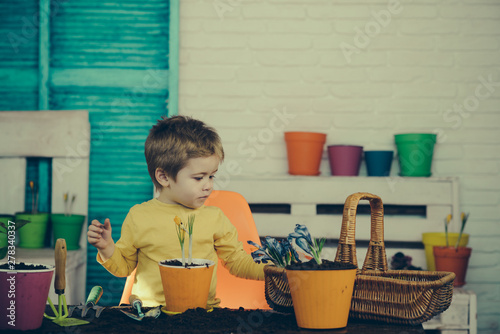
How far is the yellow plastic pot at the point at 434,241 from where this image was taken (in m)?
2.32

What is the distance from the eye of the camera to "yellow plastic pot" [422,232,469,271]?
7.61 feet

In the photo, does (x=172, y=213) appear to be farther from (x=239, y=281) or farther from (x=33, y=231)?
(x=33, y=231)

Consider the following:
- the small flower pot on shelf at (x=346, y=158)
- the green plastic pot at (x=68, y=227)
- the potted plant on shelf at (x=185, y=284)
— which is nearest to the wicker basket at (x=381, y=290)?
the potted plant on shelf at (x=185, y=284)

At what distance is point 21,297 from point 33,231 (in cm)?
166

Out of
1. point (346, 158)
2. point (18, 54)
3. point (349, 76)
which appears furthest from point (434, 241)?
point (18, 54)

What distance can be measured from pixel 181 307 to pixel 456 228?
6.12ft

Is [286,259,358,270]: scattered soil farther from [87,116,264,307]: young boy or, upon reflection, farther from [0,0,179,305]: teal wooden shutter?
[0,0,179,305]: teal wooden shutter

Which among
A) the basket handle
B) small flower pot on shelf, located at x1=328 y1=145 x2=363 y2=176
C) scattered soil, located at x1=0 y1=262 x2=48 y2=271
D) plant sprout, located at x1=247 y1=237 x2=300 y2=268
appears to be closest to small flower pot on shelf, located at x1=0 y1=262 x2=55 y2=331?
scattered soil, located at x1=0 y1=262 x2=48 y2=271

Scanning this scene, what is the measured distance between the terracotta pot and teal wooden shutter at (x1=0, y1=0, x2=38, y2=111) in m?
2.13

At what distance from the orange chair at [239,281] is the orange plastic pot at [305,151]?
78 cm

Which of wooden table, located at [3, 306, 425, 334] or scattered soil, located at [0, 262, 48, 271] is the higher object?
scattered soil, located at [0, 262, 48, 271]

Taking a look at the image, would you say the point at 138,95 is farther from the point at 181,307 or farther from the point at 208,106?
the point at 181,307

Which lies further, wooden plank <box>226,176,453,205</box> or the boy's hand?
wooden plank <box>226,176,453,205</box>

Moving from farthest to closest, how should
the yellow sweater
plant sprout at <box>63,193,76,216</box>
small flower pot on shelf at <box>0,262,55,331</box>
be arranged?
plant sprout at <box>63,193,76,216</box> → the yellow sweater → small flower pot on shelf at <box>0,262,55,331</box>
